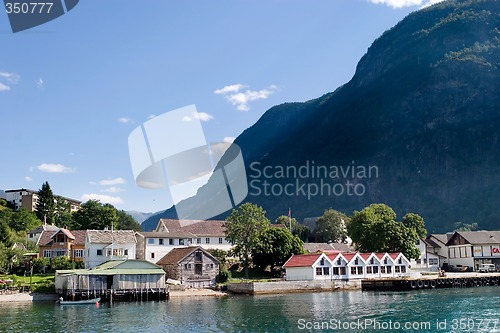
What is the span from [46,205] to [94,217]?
3430 centimetres

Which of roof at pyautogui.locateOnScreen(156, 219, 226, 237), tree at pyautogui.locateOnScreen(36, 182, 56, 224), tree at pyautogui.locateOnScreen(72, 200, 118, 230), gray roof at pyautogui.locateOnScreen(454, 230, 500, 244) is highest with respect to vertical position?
tree at pyautogui.locateOnScreen(36, 182, 56, 224)

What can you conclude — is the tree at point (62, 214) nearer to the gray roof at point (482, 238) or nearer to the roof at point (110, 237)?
the roof at point (110, 237)

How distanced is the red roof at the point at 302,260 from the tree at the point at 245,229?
596 cm

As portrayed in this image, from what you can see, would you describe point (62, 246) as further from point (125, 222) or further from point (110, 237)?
point (125, 222)

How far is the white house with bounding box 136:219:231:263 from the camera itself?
9044cm

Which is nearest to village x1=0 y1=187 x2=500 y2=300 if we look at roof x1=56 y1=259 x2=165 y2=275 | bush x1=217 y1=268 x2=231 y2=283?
roof x1=56 y1=259 x2=165 y2=275

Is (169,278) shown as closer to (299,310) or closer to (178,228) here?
(178,228)

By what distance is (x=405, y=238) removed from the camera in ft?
320

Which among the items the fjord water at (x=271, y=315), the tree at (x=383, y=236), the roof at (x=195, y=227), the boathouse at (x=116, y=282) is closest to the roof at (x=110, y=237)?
the boathouse at (x=116, y=282)

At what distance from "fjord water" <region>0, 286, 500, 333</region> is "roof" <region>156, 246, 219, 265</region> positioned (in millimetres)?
14954

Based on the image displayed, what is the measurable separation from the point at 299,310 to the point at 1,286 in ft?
132

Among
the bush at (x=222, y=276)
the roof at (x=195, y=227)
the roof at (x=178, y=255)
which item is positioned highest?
the roof at (x=195, y=227)

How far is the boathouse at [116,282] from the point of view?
67.4 metres

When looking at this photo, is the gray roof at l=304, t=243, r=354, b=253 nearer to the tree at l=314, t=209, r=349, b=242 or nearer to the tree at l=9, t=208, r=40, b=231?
the tree at l=314, t=209, r=349, b=242
